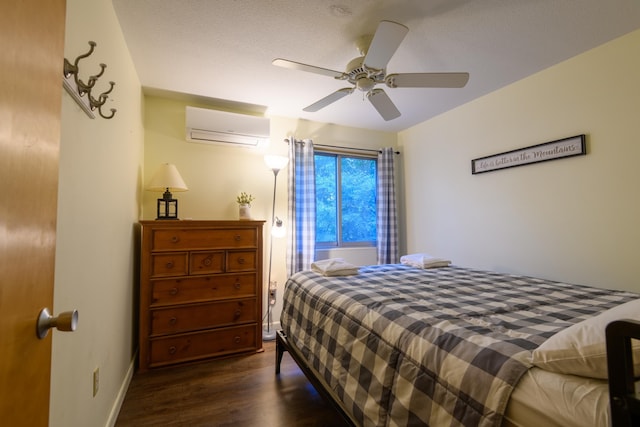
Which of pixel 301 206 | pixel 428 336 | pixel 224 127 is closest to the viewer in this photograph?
pixel 428 336

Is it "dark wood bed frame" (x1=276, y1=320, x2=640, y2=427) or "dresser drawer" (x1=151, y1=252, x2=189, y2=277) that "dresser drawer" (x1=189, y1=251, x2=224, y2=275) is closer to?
"dresser drawer" (x1=151, y1=252, x2=189, y2=277)

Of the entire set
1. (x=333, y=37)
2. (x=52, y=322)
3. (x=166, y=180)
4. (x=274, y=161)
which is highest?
(x=333, y=37)

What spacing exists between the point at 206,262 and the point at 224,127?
1.35m

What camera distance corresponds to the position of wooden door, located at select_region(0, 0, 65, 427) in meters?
0.50

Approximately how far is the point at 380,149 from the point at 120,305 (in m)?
3.27

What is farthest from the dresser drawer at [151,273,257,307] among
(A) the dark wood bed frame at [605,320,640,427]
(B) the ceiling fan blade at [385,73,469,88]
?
(A) the dark wood bed frame at [605,320,640,427]

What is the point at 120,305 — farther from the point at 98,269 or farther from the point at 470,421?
the point at 470,421

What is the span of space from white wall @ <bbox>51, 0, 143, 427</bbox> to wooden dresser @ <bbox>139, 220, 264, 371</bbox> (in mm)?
167

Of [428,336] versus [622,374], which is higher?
[622,374]

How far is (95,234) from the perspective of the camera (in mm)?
1452

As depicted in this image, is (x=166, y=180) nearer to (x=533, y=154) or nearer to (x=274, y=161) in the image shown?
(x=274, y=161)

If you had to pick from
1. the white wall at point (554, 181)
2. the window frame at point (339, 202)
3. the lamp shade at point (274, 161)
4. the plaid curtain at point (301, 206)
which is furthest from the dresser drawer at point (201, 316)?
the white wall at point (554, 181)

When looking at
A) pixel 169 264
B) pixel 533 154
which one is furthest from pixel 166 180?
pixel 533 154

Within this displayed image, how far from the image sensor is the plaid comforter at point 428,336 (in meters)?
0.94
